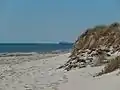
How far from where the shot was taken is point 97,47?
18.0 m

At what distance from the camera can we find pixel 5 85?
1166 cm

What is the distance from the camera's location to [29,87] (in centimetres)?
1086

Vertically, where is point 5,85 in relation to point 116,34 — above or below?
below

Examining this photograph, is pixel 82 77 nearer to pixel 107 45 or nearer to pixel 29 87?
pixel 29 87

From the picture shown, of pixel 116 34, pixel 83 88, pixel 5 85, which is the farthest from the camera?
pixel 116 34

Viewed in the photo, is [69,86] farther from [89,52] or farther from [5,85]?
[89,52]

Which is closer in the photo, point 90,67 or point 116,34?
point 90,67

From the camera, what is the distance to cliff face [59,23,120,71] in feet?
49.3

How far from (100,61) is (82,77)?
2656mm

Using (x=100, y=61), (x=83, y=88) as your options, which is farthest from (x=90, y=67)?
(x=83, y=88)

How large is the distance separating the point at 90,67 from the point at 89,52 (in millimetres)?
2907

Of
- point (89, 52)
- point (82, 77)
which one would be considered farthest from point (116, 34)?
point (82, 77)

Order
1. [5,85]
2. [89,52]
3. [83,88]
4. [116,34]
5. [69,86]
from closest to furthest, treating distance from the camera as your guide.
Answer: [83,88]
[69,86]
[5,85]
[89,52]
[116,34]

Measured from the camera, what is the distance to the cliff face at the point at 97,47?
15.0m
